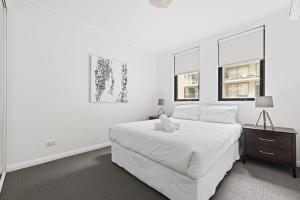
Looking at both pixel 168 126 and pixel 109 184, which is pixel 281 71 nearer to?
pixel 168 126

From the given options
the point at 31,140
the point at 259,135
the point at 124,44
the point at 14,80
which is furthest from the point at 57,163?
the point at 259,135

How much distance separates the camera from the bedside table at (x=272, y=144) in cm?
199

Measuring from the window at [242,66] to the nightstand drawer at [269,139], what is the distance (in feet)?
2.88

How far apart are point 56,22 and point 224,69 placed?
3.56 m

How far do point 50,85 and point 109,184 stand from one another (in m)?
1.96

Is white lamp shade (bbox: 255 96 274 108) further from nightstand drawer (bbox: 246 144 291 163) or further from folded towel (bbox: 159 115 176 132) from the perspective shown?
folded towel (bbox: 159 115 176 132)

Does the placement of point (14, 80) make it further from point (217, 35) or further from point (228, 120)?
point (217, 35)

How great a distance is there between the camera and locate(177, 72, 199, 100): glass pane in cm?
384

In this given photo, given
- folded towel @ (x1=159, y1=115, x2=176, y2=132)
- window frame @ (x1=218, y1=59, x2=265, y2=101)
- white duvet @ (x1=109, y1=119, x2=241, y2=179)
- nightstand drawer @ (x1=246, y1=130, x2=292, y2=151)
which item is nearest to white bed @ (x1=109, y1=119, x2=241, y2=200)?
white duvet @ (x1=109, y1=119, x2=241, y2=179)

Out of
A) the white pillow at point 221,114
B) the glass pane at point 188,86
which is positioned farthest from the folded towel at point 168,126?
the glass pane at point 188,86

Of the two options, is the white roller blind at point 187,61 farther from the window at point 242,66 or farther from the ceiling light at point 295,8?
the ceiling light at point 295,8

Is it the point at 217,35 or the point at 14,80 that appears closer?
the point at 14,80

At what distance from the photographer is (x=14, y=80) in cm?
215

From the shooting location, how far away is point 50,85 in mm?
2510
